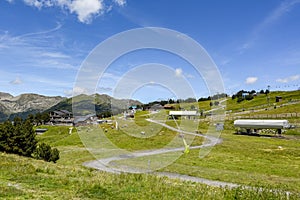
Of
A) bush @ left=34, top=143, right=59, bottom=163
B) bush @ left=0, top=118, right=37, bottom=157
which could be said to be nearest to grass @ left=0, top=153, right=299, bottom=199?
bush @ left=34, top=143, right=59, bottom=163

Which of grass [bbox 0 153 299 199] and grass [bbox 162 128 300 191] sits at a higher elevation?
grass [bbox 0 153 299 199]

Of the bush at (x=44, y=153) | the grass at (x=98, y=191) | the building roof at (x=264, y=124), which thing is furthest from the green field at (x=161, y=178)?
the building roof at (x=264, y=124)

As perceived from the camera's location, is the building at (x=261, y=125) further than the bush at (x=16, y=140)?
Yes

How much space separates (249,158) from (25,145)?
118ft

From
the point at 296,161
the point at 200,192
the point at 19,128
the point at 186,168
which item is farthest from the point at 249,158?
the point at 19,128

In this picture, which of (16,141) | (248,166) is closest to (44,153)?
(16,141)

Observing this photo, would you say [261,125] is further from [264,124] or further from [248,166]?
[248,166]

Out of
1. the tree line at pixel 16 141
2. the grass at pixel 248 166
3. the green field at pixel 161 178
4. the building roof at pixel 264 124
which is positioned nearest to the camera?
the green field at pixel 161 178

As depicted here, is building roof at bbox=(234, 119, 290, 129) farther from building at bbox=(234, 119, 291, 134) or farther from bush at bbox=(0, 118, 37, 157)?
bush at bbox=(0, 118, 37, 157)

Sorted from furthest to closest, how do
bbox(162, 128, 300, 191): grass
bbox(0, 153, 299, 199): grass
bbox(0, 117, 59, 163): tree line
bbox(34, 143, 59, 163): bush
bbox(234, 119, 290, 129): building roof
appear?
bbox(234, 119, 290, 129): building roof → bbox(0, 117, 59, 163): tree line → bbox(34, 143, 59, 163): bush → bbox(162, 128, 300, 191): grass → bbox(0, 153, 299, 199): grass

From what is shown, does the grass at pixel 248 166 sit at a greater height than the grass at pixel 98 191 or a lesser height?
lesser

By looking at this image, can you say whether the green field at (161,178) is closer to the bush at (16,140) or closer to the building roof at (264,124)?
the building roof at (264,124)

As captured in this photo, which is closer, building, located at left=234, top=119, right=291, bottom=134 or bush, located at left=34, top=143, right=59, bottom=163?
bush, located at left=34, top=143, right=59, bottom=163

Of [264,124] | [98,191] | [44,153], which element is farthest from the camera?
[264,124]
